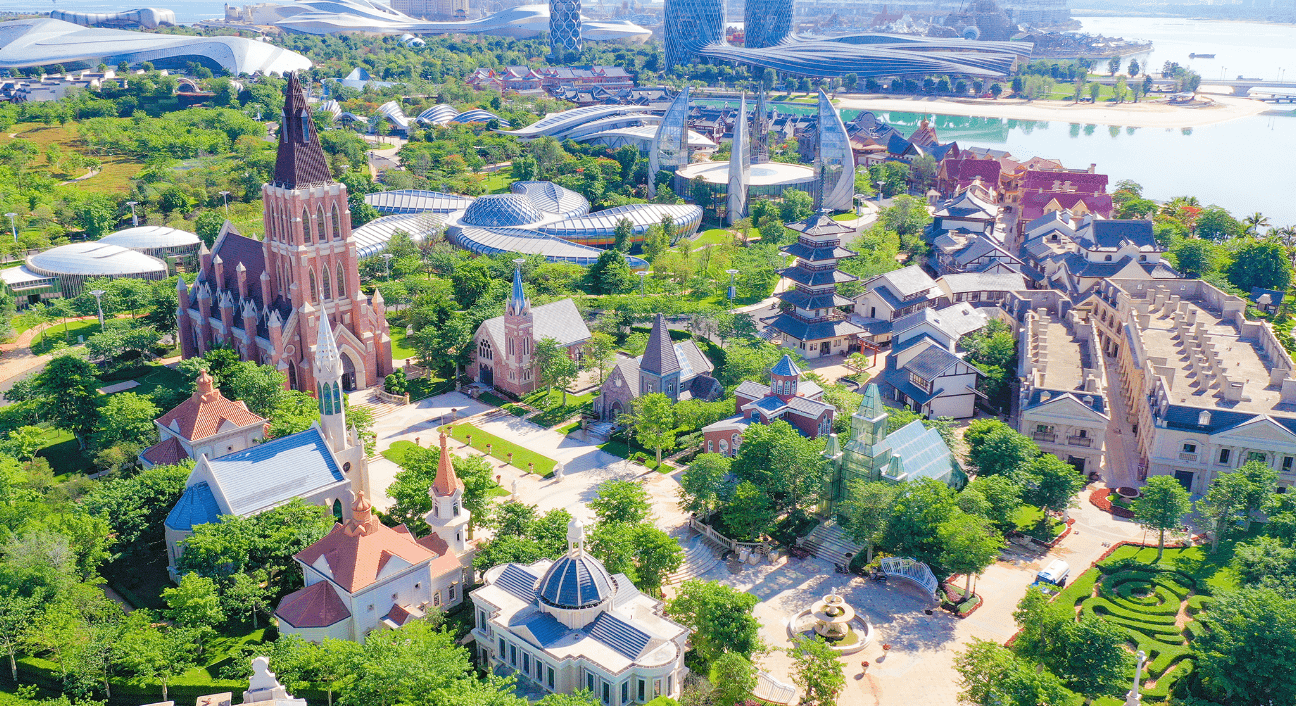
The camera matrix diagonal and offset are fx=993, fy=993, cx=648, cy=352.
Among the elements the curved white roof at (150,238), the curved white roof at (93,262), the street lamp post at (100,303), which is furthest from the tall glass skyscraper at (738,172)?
the street lamp post at (100,303)

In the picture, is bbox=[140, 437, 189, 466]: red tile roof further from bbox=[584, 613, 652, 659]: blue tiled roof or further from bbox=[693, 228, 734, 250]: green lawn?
bbox=[693, 228, 734, 250]: green lawn

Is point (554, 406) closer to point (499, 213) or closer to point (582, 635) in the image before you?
point (582, 635)

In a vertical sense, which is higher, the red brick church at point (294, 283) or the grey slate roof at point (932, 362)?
the red brick church at point (294, 283)

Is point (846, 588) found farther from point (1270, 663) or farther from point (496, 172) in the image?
point (496, 172)

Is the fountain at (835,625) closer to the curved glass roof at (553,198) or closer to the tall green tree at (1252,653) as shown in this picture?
the tall green tree at (1252,653)

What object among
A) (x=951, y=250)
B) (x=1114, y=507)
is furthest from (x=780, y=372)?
(x=951, y=250)

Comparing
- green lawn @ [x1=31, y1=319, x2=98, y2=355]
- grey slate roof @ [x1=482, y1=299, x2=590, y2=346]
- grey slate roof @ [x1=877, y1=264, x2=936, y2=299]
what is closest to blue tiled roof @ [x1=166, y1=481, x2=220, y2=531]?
grey slate roof @ [x1=482, y1=299, x2=590, y2=346]
